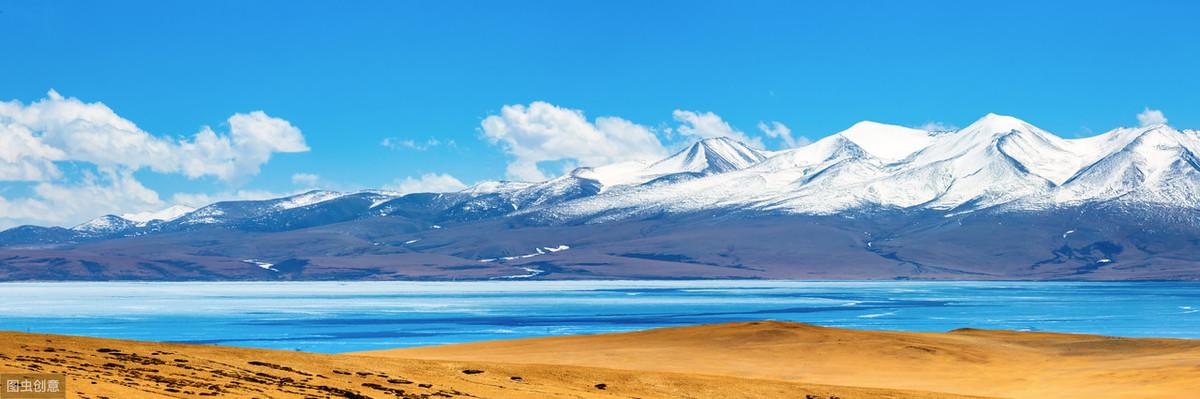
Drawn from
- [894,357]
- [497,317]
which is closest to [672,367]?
[894,357]

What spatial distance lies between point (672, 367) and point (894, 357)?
9553 mm

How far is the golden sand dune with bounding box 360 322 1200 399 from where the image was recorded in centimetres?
4491

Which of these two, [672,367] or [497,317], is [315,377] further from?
[497,317]

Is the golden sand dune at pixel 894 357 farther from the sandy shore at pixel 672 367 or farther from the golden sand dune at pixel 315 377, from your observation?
the golden sand dune at pixel 315 377

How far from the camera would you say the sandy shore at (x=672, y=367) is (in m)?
31.1

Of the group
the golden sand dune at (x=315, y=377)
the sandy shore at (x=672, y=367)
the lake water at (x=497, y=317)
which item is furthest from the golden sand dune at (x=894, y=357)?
the lake water at (x=497, y=317)

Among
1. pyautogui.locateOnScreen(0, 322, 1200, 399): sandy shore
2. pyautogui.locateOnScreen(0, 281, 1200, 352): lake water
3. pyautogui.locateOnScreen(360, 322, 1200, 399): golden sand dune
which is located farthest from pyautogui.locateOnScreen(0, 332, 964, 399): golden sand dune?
pyautogui.locateOnScreen(0, 281, 1200, 352): lake water

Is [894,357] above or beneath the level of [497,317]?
beneath

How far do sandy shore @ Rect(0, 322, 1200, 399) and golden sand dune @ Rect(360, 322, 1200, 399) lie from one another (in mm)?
82

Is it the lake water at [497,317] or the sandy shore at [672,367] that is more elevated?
the lake water at [497,317]

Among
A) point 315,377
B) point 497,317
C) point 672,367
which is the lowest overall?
point 672,367

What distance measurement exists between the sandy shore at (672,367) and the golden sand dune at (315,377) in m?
0.06

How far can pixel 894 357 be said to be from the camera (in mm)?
53750

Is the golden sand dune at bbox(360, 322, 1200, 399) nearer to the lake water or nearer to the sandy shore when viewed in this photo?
the sandy shore
